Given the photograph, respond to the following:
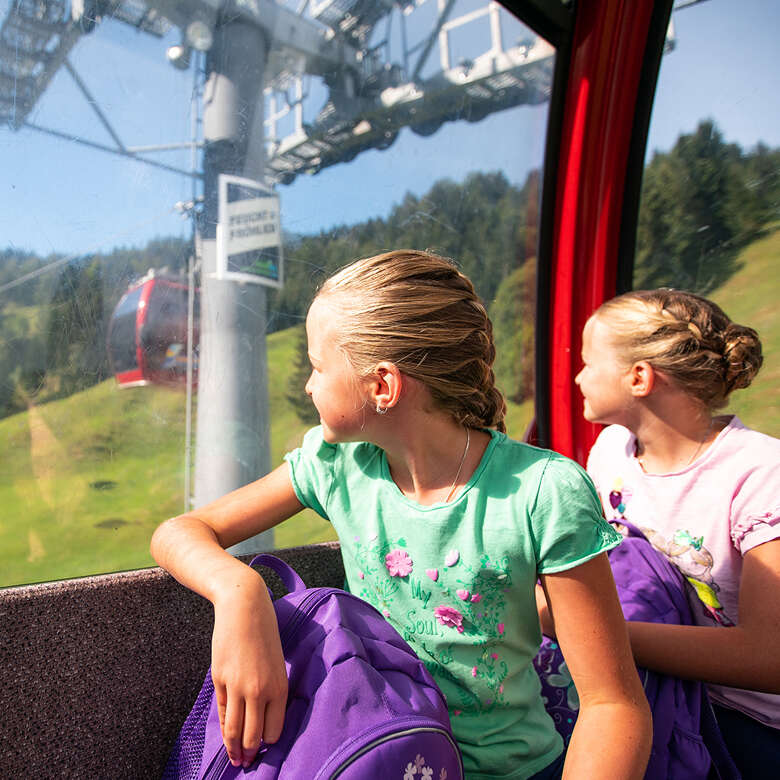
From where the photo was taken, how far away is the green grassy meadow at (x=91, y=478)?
1.49 m

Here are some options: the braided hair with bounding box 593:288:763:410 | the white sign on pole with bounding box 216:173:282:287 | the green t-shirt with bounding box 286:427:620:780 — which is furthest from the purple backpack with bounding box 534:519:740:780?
the white sign on pole with bounding box 216:173:282:287

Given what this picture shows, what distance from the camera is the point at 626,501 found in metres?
1.72

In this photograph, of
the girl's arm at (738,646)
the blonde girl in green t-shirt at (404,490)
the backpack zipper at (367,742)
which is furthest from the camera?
the girl's arm at (738,646)

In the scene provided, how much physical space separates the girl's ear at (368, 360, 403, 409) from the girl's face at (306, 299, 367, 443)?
2 cm

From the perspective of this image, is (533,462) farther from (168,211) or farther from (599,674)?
(168,211)

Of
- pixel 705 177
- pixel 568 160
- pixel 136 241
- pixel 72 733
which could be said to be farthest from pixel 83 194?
pixel 705 177

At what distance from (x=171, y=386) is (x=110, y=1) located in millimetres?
862

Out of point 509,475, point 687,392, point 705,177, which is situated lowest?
point 509,475

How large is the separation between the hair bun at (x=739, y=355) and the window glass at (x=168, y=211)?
1.02 m

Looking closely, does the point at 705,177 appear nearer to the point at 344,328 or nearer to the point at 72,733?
the point at 344,328

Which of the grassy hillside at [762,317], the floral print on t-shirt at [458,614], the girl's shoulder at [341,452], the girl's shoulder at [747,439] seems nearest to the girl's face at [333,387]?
the girl's shoulder at [341,452]

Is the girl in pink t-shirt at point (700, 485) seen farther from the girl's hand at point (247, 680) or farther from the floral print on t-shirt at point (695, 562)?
the girl's hand at point (247, 680)

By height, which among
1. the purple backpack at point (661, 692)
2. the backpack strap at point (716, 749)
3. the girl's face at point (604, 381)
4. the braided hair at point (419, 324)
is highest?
the braided hair at point (419, 324)

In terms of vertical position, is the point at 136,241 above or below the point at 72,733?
above
